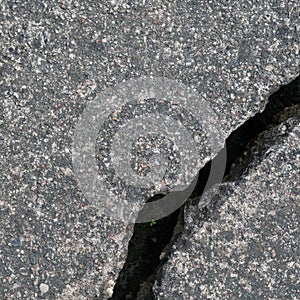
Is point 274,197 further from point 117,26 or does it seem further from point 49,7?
point 49,7

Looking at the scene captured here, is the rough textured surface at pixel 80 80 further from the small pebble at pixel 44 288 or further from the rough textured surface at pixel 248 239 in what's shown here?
the rough textured surface at pixel 248 239

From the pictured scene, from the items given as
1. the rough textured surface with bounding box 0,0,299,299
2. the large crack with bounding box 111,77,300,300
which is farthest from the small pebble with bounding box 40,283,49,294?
the large crack with bounding box 111,77,300,300

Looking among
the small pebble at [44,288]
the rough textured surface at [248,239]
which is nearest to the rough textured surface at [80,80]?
the small pebble at [44,288]

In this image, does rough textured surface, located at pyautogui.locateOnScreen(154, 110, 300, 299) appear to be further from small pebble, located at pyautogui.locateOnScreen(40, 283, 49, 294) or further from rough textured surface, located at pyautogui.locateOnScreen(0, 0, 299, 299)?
small pebble, located at pyautogui.locateOnScreen(40, 283, 49, 294)

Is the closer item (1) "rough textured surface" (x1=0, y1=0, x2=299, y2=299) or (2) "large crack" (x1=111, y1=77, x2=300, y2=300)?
(1) "rough textured surface" (x1=0, y1=0, x2=299, y2=299)

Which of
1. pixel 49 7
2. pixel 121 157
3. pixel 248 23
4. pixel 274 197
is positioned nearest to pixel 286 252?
pixel 274 197
